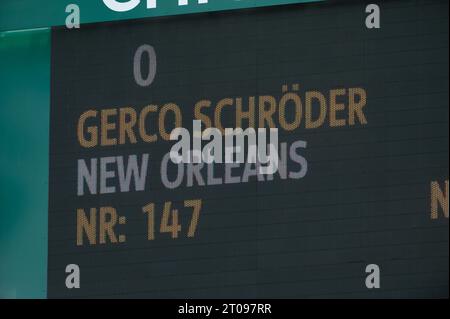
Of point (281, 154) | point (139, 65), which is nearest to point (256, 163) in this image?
point (281, 154)

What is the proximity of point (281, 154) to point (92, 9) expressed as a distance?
1.44 meters

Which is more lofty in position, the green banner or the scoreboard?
the green banner

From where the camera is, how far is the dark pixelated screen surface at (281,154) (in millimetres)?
11984

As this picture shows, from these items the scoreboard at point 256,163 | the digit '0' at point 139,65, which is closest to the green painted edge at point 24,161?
the scoreboard at point 256,163

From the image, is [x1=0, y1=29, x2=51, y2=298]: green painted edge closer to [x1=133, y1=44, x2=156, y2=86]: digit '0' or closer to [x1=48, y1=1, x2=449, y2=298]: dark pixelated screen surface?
[x1=48, y1=1, x2=449, y2=298]: dark pixelated screen surface

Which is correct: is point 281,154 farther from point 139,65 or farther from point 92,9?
point 92,9

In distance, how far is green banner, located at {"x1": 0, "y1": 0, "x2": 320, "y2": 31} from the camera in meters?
12.6

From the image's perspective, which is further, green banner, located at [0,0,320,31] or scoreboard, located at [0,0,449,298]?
green banner, located at [0,0,320,31]

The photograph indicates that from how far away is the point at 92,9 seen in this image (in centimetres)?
1277

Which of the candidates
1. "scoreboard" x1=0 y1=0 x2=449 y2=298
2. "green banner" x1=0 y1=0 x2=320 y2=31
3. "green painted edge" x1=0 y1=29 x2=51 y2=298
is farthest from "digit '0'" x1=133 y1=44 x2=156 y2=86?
"green painted edge" x1=0 y1=29 x2=51 y2=298

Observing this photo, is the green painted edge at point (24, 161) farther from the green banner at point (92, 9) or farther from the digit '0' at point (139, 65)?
the digit '0' at point (139, 65)

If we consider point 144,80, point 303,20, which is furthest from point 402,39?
point 144,80

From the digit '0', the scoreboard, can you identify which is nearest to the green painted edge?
the scoreboard

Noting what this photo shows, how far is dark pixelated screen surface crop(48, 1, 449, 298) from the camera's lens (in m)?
12.0
